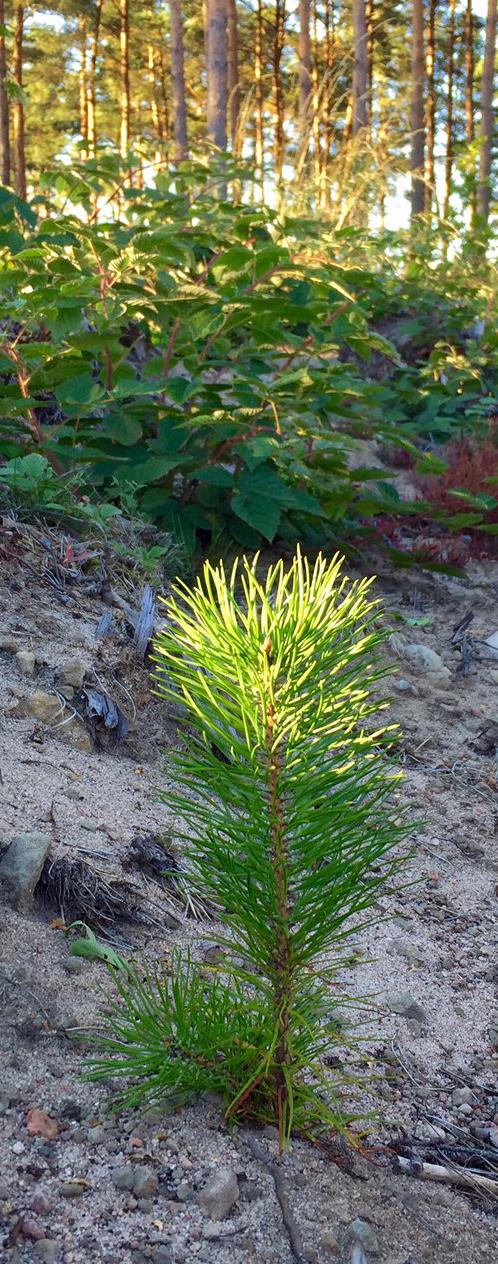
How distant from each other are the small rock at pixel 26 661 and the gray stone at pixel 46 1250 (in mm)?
1673

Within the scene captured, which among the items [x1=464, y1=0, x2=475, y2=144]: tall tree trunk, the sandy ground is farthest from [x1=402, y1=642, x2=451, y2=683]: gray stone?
[x1=464, y1=0, x2=475, y2=144]: tall tree trunk

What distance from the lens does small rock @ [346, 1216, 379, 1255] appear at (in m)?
1.36

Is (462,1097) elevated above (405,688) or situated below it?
below

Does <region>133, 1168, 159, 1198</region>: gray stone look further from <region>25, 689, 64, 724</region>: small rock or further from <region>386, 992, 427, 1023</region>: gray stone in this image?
<region>25, 689, 64, 724</region>: small rock

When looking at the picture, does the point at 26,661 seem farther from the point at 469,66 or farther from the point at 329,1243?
the point at 469,66

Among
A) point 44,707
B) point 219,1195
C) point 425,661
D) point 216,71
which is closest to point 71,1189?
point 219,1195

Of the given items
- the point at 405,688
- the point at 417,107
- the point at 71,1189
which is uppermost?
the point at 417,107

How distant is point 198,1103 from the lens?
1521mm

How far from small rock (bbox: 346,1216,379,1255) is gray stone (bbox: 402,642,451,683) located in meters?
2.84

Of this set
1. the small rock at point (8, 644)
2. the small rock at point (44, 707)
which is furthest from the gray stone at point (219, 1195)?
the small rock at point (8, 644)

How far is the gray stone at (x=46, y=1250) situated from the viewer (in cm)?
122

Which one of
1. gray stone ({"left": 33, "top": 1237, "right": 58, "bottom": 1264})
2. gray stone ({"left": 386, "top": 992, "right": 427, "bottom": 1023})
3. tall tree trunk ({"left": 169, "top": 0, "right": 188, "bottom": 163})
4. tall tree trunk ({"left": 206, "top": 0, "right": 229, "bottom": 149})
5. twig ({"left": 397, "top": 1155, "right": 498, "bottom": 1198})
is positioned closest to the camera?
gray stone ({"left": 33, "top": 1237, "right": 58, "bottom": 1264})

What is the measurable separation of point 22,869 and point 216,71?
483 inches

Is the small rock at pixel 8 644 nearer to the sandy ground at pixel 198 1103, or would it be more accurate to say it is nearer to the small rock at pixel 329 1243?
the sandy ground at pixel 198 1103
